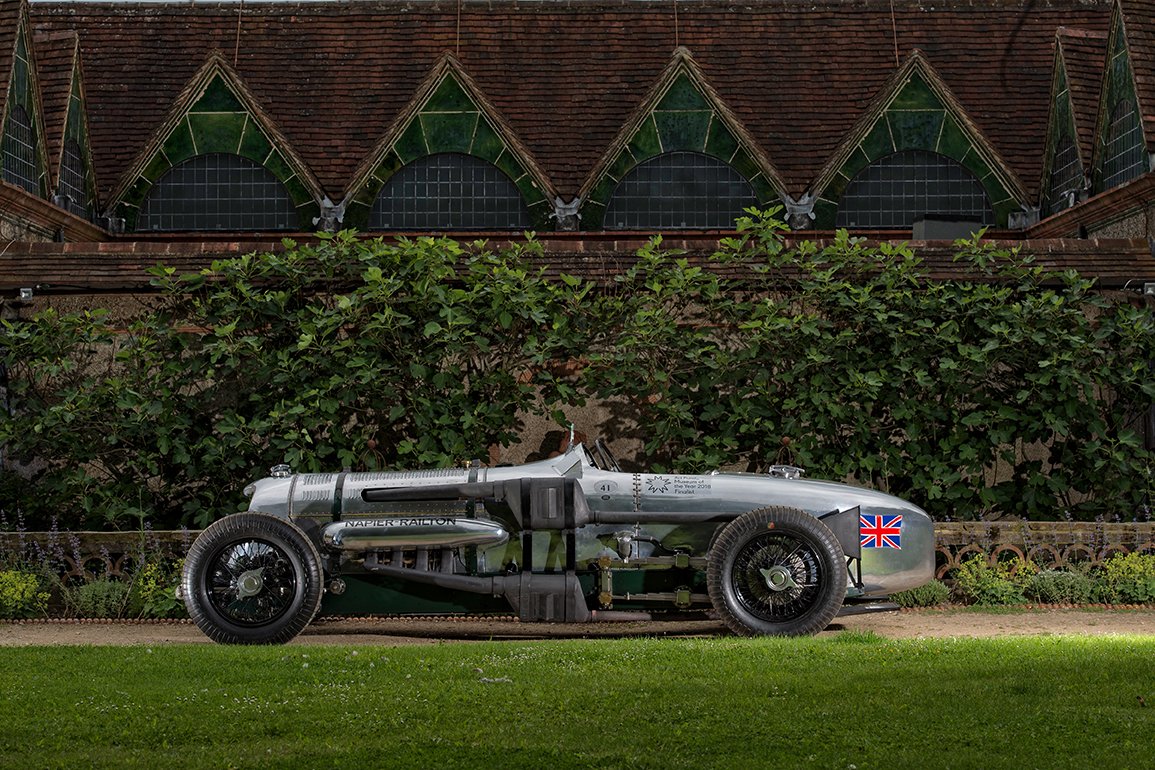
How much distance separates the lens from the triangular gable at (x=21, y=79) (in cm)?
2128

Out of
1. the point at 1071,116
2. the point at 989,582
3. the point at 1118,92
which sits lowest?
the point at 989,582

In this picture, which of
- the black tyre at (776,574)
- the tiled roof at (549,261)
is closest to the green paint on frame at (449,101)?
the tiled roof at (549,261)

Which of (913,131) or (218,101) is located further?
(218,101)

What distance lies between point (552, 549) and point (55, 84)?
15.9 meters

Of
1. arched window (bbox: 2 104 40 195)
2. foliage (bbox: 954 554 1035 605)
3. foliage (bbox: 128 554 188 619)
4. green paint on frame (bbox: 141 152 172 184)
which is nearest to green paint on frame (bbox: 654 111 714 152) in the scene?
green paint on frame (bbox: 141 152 172 184)

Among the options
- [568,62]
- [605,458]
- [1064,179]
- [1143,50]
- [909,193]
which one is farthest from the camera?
[568,62]

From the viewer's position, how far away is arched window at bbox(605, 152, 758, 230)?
25344mm

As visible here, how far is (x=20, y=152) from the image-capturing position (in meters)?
21.9

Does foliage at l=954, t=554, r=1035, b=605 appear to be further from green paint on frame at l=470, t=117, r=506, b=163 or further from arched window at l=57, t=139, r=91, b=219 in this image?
arched window at l=57, t=139, r=91, b=219

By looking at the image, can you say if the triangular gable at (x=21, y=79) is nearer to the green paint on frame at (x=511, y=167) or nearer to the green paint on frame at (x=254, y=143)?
the green paint on frame at (x=254, y=143)

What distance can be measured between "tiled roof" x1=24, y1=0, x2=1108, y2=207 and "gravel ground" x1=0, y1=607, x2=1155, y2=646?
1302 cm

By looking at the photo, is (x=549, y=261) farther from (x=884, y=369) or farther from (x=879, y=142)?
(x=879, y=142)

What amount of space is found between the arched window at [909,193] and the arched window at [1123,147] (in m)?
3.30

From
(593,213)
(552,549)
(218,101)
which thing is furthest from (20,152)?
(552,549)
